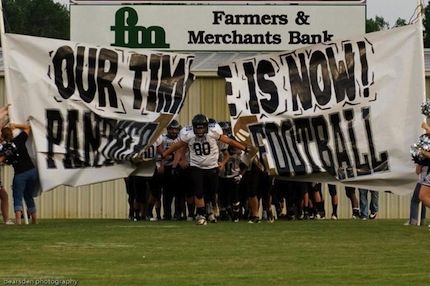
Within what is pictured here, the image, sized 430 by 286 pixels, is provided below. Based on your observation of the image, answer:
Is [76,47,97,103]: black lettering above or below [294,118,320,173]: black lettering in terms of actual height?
above

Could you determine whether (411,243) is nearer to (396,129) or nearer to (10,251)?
(396,129)

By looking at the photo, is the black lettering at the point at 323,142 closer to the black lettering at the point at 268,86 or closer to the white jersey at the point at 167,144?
the black lettering at the point at 268,86

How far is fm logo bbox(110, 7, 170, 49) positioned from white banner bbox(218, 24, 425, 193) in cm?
301

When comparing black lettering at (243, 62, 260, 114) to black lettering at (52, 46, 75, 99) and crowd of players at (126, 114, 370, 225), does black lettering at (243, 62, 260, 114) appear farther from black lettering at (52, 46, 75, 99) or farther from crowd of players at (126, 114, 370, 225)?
black lettering at (52, 46, 75, 99)

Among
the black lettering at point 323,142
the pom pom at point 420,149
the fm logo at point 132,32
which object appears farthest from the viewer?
the fm logo at point 132,32

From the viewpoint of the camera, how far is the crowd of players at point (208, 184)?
1969cm

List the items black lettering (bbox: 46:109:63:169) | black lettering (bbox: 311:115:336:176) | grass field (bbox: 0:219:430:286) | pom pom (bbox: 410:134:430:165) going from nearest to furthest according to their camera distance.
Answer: grass field (bbox: 0:219:430:286) → pom pom (bbox: 410:134:430:165) → black lettering (bbox: 311:115:336:176) → black lettering (bbox: 46:109:63:169)

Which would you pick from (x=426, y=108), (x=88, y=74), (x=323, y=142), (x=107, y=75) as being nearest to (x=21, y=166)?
(x=88, y=74)

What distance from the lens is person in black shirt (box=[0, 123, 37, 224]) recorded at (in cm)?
1933

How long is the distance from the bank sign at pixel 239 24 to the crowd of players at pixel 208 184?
1.61 m

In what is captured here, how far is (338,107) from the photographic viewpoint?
63.4 ft

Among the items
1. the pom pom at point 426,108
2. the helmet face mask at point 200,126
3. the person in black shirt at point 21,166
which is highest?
the pom pom at point 426,108

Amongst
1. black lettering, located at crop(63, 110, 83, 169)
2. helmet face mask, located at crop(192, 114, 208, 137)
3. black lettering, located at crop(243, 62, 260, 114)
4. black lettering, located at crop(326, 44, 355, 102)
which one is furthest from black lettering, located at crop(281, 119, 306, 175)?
black lettering, located at crop(63, 110, 83, 169)

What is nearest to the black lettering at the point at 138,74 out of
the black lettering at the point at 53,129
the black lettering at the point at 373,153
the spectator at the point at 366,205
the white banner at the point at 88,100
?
the white banner at the point at 88,100
